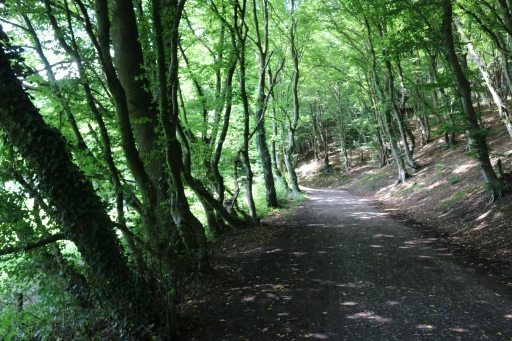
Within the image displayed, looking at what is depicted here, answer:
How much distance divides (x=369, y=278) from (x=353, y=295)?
2.91ft

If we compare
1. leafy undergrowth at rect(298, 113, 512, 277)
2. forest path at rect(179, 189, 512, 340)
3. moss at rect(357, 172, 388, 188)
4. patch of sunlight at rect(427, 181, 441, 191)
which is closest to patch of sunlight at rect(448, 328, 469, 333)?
forest path at rect(179, 189, 512, 340)

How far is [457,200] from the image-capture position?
11.6 metres

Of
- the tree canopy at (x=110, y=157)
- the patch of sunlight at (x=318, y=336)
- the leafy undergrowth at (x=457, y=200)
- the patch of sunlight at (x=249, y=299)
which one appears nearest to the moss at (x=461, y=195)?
the leafy undergrowth at (x=457, y=200)

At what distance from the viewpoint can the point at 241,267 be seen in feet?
26.6

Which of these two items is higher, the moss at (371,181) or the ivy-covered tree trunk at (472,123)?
the ivy-covered tree trunk at (472,123)

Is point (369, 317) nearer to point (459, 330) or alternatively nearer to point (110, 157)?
point (459, 330)

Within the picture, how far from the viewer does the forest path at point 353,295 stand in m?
4.52

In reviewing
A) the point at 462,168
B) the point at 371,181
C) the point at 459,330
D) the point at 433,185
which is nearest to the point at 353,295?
the point at 459,330

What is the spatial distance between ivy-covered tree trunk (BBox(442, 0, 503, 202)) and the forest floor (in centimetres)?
59

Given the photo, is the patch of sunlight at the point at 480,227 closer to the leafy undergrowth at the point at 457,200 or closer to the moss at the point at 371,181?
the leafy undergrowth at the point at 457,200

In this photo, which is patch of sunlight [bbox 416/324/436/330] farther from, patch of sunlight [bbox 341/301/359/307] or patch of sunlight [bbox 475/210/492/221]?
patch of sunlight [bbox 475/210/492/221]

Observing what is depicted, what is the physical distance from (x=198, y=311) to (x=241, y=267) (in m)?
2.32

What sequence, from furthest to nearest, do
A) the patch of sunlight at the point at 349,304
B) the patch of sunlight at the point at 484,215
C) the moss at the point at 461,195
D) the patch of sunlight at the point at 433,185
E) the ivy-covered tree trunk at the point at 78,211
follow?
1. the patch of sunlight at the point at 433,185
2. the moss at the point at 461,195
3. the patch of sunlight at the point at 484,215
4. the patch of sunlight at the point at 349,304
5. the ivy-covered tree trunk at the point at 78,211

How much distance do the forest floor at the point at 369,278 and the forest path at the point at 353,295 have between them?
2 cm
